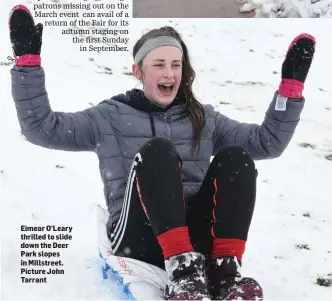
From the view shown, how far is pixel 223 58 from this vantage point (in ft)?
18.0

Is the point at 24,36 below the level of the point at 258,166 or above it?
above

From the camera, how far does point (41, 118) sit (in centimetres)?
204

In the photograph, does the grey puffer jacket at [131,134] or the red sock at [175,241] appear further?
the grey puffer jacket at [131,134]

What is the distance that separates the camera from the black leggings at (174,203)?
71.3 inches

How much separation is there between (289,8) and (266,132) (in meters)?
4.18

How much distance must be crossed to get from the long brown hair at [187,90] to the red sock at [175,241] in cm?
49

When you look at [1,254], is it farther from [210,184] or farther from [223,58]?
[223,58]

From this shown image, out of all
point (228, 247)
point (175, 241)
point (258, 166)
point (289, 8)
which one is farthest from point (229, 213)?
point (289, 8)

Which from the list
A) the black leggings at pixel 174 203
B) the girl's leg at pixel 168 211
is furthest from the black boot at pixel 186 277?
the black leggings at pixel 174 203

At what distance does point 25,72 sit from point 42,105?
12 centimetres

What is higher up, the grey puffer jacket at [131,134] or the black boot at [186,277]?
the grey puffer jacket at [131,134]

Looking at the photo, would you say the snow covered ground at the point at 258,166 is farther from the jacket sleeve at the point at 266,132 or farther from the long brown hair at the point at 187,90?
the long brown hair at the point at 187,90

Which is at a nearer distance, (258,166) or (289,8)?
(258,166)

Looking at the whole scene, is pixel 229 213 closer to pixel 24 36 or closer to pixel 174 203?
pixel 174 203
